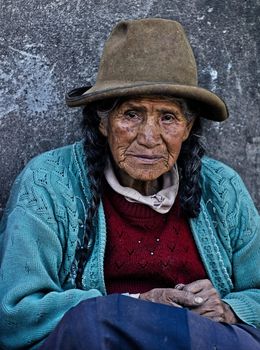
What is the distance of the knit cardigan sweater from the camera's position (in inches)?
146

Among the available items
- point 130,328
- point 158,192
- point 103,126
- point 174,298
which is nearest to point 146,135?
point 103,126

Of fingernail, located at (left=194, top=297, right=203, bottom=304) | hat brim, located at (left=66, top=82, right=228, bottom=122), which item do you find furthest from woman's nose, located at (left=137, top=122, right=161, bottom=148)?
fingernail, located at (left=194, top=297, right=203, bottom=304)

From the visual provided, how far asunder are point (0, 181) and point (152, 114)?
96 cm

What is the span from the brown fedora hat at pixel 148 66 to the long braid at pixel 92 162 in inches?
5.5

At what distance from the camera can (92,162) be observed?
159 inches

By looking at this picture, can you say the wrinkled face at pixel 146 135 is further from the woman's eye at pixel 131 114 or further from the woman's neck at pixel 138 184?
the woman's neck at pixel 138 184

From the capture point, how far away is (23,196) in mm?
3873

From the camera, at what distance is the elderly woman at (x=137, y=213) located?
375 centimetres

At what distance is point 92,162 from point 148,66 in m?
0.46

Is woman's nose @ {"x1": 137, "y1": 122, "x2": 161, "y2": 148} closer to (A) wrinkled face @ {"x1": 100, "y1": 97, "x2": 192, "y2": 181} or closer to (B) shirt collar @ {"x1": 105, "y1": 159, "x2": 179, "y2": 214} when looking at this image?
(A) wrinkled face @ {"x1": 100, "y1": 97, "x2": 192, "y2": 181}

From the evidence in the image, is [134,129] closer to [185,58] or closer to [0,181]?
[185,58]

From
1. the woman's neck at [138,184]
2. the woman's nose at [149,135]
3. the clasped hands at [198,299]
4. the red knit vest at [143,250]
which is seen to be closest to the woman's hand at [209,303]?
the clasped hands at [198,299]

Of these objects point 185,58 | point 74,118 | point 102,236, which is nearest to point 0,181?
point 74,118

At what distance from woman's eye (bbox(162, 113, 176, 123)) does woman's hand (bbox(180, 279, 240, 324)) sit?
625 mm
